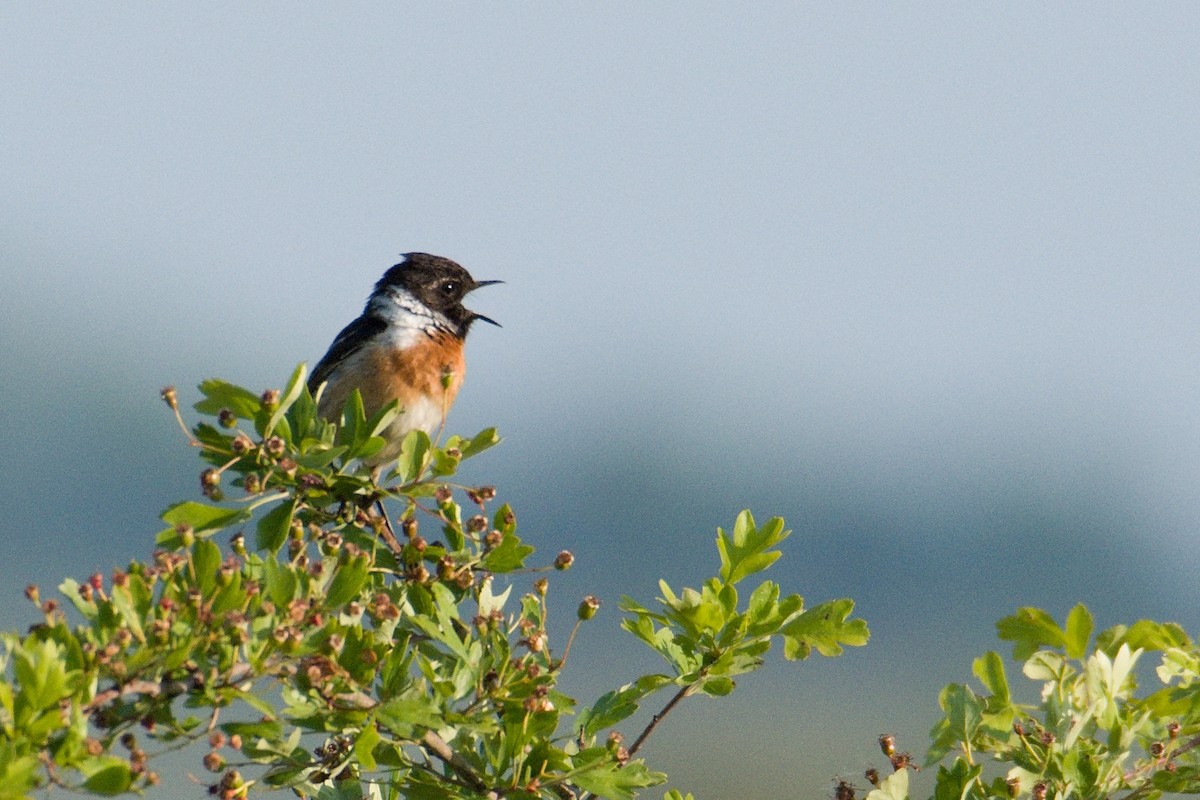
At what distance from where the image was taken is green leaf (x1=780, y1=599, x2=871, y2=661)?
4289 mm

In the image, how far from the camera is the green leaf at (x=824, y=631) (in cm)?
429

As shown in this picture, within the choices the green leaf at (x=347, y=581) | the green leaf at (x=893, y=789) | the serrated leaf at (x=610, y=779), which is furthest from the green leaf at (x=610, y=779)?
the green leaf at (x=347, y=581)

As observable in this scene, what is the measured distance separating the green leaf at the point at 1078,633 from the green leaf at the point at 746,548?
2.77 ft

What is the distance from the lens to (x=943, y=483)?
188750 mm

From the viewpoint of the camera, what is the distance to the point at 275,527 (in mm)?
4223

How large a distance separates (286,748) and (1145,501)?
199 m

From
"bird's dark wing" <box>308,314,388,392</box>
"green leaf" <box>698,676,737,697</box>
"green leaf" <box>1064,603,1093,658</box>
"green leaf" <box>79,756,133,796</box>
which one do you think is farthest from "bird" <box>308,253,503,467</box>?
"green leaf" <box>79,756,133,796</box>

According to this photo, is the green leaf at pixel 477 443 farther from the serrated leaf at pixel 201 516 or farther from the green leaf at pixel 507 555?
the serrated leaf at pixel 201 516

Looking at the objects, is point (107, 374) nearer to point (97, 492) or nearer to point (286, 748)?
point (97, 492)

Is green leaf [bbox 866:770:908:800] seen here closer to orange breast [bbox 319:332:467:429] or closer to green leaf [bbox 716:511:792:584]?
green leaf [bbox 716:511:792:584]

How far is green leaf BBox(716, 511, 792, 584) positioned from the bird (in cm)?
260

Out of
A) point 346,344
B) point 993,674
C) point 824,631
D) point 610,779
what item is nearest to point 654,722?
point 610,779

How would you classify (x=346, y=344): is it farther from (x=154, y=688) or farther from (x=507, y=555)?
(x=154, y=688)

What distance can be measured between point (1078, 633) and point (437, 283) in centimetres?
439
